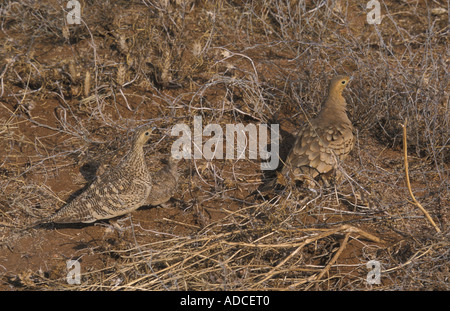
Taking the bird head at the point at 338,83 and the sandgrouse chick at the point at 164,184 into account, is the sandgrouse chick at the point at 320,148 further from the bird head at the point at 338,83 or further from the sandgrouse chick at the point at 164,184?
the sandgrouse chick at the point at 164,184

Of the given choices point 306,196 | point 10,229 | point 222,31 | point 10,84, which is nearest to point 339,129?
point 306,196

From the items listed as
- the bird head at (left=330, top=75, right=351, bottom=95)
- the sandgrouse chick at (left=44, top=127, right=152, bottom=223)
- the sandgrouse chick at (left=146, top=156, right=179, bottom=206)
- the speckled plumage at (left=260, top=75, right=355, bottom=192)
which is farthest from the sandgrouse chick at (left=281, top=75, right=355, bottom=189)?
the sandgrouse chick at (left=44, top=127, right=152, bottom=223)

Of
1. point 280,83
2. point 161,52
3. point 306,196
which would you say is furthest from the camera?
point 161,52

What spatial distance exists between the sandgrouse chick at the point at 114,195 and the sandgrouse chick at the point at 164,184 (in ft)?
0.37

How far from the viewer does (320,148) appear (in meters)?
4.67

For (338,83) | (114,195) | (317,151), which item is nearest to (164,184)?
(114,195)

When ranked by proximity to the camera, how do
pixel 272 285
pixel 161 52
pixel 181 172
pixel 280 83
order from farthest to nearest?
1. pixel 161 52
2. pixel 280 83
3. pixel 181 172
4. pixel 272 285

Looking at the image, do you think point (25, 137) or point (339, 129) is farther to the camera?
point (25, 137)

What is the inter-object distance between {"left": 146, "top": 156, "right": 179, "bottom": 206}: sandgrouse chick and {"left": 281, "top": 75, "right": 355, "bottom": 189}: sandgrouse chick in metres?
0.94

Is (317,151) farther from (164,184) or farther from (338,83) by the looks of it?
(164,184)

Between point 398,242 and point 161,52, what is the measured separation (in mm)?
3439

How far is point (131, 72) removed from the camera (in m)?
5.92

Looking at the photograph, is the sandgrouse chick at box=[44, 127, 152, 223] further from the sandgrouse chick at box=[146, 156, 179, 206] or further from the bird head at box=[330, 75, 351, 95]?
the bird head at box=[330, 75, 351, 95]

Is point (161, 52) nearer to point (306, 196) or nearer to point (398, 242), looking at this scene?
point (306, 196)
